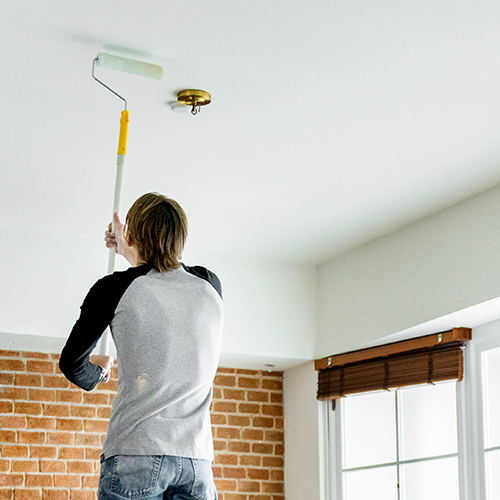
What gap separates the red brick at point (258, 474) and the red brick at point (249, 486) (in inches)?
1.3

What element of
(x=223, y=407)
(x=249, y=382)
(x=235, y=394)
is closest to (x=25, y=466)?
(x=223, y=407)

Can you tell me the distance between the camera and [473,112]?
8.79 feet

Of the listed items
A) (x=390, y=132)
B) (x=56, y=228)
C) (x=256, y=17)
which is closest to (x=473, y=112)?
(x=390, y=132)

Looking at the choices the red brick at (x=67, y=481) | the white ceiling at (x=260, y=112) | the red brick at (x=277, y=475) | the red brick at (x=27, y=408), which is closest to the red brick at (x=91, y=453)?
the red brick at (x=67, y=481)

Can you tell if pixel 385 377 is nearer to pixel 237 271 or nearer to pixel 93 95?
pixel 237 271

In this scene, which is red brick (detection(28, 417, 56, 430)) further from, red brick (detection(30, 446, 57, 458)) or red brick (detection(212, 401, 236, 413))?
red brick (detection(212, 401, 236, 413))

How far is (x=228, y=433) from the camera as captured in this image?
14.9ft

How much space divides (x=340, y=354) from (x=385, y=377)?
41 cm

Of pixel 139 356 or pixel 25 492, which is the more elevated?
pixel 139 356

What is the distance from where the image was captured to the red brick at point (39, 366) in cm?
418

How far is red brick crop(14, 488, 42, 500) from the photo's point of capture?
400cm

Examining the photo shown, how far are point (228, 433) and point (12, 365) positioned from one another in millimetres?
1273

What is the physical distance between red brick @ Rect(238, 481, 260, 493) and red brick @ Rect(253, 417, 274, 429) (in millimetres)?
326

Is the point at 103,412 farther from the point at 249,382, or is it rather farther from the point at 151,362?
the point at 151,362
